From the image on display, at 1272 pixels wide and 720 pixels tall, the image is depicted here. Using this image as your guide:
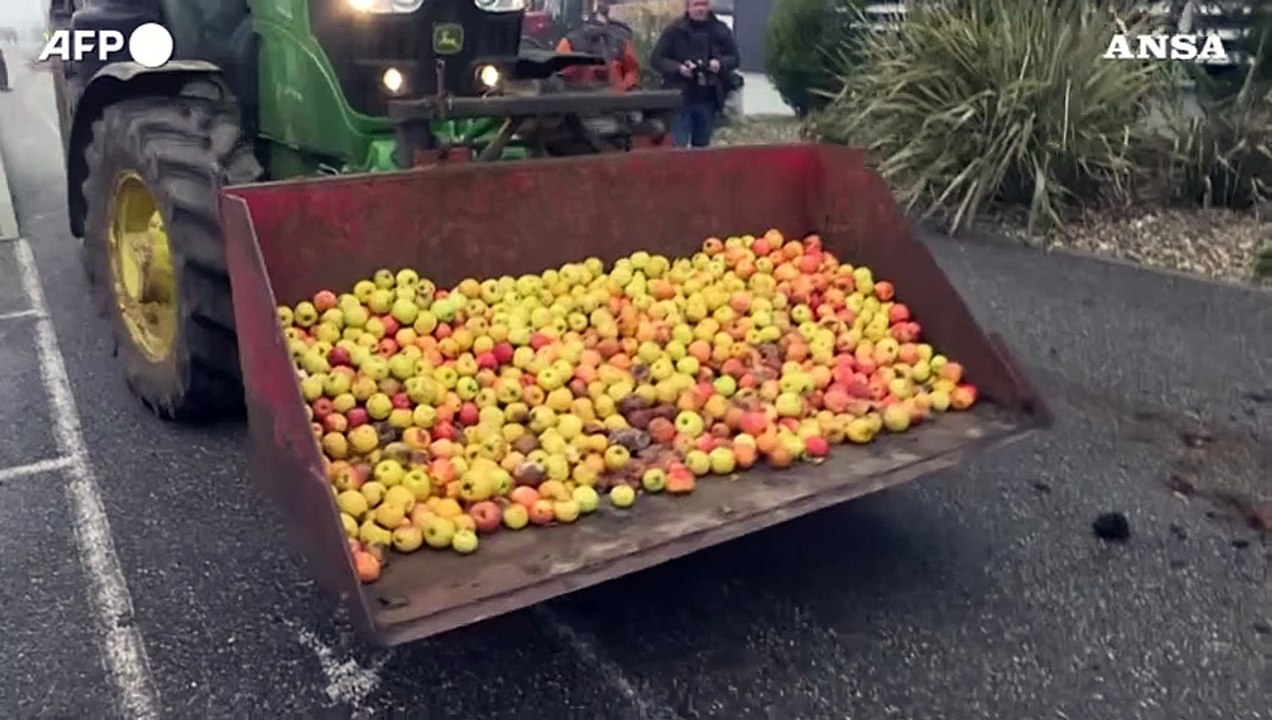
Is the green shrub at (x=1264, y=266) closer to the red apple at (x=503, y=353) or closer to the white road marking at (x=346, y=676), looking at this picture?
the red apple at (x=503, y=353)

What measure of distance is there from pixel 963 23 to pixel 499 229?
21.0 feet

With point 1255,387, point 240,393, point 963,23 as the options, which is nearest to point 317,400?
point 240,393

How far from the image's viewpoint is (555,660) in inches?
136

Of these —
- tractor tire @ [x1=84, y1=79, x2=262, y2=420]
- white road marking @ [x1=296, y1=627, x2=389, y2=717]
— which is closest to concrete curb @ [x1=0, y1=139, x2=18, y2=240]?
tractor tire @ [x1=84, y1=79, x2=262, y2=420]

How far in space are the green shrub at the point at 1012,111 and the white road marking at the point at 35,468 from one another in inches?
251

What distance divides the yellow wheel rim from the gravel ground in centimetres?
→ 599

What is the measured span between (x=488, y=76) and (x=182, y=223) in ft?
5.20

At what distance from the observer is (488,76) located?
5.50 m

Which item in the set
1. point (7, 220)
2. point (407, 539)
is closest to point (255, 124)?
point (407, 539)

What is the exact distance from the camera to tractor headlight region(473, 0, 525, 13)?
549cm

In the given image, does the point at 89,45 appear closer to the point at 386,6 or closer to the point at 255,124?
the point at 255,124

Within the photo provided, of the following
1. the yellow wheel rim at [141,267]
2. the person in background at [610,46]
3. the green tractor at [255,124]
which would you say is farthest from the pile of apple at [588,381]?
the person in background at [610,46]

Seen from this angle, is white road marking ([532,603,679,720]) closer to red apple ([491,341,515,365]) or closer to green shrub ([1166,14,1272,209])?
red apple ([491,341,515,365])

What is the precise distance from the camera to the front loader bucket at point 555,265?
2996 millimetres
